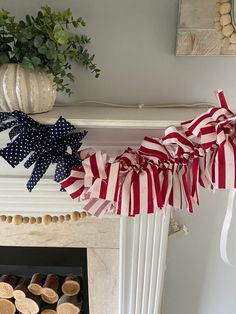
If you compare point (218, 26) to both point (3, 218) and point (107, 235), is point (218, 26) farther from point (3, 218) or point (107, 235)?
point (3, 218)

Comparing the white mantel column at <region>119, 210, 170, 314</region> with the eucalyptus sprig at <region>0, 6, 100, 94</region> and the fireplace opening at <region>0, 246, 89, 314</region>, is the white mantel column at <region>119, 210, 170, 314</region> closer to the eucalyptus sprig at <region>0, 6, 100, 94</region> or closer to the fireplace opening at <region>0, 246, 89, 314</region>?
the fireplace opening at <region>0, 246, 89, 314</region>

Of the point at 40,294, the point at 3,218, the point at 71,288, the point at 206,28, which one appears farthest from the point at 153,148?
the point at 40,294

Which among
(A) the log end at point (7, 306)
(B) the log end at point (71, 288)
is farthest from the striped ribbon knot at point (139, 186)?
(A) the log end at point (7, 306)

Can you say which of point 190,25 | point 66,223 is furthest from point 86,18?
point 66,223

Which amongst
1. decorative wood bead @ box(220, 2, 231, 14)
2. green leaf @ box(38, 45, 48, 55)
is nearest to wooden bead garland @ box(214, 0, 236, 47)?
decorative wood bead @ box(220, 2, 231, 14)

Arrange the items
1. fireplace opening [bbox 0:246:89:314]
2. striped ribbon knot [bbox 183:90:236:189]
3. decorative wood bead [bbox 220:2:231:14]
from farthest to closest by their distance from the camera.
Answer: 1. fireplace opening [bbox 0:246:89:314]
2. decorative wood bead [bbox 220:2:231:14]
3. striped ribbon knot [bbox 183:90:236:189]

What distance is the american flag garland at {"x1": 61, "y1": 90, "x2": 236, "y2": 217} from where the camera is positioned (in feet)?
2.19

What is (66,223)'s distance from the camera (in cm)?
91

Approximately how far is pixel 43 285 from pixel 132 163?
66 cm

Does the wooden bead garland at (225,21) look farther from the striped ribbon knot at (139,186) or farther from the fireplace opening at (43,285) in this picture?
the fireplace opening at (43,285)

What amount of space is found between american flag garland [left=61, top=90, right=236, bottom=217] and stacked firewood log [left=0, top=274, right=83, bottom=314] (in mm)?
463

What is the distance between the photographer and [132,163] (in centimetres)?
73

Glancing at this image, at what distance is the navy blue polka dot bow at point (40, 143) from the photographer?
66 centimetres

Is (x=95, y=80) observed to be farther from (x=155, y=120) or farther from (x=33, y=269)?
(x=33, y=269)
